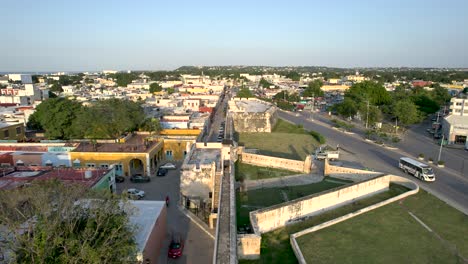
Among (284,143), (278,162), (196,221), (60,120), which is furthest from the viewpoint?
(284,143)

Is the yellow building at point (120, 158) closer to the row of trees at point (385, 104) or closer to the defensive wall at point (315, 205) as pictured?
the defensive wall at point (315, 205)

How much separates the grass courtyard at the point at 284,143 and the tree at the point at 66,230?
868 inches

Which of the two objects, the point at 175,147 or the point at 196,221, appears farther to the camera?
the point at 175,147

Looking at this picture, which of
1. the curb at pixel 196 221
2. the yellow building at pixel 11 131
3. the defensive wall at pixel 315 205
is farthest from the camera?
the yellow building at pixel 11 131

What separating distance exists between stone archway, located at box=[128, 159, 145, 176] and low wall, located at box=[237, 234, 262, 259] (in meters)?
14.1

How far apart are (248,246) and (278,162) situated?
43.8 feet

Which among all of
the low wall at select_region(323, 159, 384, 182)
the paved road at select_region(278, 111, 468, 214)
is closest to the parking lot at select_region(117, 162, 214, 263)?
the low wall at select_region(323, 159, 384, 182)

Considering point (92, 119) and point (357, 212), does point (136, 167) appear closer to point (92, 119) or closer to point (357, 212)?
point (92, 119)

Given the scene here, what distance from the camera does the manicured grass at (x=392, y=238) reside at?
14453 millimetres

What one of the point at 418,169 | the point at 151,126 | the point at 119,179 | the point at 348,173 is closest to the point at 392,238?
the point at 348,173

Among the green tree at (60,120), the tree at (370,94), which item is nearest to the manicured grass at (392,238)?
the green tree at (60,120)

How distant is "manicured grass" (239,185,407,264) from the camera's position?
572 inches

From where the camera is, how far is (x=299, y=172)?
1024 inches

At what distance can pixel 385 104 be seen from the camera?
57.4 m
